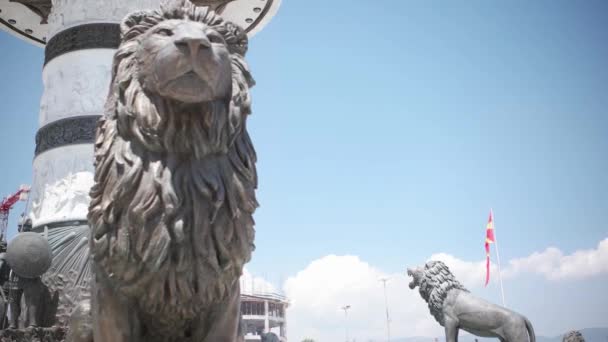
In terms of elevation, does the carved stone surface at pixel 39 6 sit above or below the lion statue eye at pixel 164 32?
above

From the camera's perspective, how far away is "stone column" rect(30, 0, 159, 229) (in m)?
6.80

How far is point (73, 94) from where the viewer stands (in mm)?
7035

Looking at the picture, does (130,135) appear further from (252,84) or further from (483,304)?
(483,304)

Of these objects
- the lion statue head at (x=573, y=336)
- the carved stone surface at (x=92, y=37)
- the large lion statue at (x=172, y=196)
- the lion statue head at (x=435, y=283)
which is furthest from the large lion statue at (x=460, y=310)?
the carved stone surface at (x=92, y=37)

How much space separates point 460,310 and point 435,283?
516mm

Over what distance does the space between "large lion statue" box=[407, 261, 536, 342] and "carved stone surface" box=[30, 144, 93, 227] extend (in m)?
4.84

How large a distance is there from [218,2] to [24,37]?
445 cm

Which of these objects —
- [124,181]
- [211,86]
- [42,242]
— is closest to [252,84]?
[211,86]

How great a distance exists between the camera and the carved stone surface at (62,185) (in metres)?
6.60

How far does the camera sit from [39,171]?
7.05 m

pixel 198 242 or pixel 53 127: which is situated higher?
pixel 53 127

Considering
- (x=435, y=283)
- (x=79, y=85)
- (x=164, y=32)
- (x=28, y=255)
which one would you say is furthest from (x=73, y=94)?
(x=435, y=283)

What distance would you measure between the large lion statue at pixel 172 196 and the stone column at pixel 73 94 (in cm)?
473

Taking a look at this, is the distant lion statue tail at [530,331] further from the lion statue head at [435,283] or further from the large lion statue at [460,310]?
the lion statue head at [435,283]
